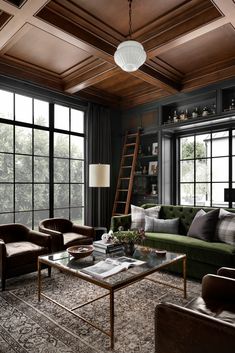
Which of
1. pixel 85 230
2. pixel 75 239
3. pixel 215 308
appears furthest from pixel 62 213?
pixel 215 308

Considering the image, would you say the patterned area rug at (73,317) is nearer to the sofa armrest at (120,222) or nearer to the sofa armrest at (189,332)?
the sofa armrest at (189,332)

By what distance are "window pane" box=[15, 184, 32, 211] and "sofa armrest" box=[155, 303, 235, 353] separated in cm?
345

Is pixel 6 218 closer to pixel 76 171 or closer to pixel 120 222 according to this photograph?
pixel 76 171

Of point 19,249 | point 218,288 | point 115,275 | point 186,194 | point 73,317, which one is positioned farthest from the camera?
point 186,194

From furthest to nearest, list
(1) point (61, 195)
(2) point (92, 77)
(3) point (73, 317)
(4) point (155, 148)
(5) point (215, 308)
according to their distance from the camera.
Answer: (4) point (155, 148), (1) point (61, 195), (2) point (92, 77), (3) point (73, 317), (5) point (215, 308)

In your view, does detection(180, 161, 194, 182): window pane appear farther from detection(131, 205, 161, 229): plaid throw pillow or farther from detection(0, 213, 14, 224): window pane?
detection(0, 213, 14, 224): window pane

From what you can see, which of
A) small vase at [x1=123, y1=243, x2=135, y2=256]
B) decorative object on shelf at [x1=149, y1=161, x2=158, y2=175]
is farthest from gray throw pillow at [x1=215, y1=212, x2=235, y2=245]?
decorative object on shelf at [x1=149, y1=161, x2=158, y2=175]

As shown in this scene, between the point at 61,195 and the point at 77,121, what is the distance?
1549 mm

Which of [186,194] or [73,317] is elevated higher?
[186,194]

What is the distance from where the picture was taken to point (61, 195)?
4938 mm

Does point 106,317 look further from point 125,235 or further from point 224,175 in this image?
point 224,175

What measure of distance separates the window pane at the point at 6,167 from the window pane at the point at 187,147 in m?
3.21

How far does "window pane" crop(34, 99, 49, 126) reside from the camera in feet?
15.1

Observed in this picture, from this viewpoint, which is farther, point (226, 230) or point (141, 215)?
point (141, 215)
